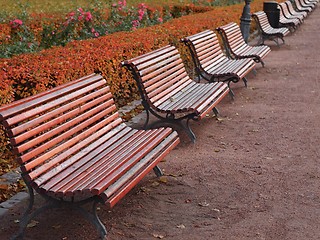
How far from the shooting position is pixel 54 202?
3.95m

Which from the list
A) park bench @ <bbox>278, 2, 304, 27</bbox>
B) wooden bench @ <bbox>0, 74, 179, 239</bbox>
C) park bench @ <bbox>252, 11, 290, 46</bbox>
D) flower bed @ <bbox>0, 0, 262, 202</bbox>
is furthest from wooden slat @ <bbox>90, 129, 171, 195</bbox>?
park bench @ <bbox>278, 2, 304, 27</bbox>

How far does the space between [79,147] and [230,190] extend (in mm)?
1355

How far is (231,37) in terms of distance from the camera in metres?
9.95

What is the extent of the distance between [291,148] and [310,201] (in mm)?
1413

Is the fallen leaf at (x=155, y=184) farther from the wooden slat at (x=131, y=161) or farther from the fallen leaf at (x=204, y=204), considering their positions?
the fallen leaf at (x=204, y=204)

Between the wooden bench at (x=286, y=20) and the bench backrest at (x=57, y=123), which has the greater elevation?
the bench backrest at (x=57, y=123)

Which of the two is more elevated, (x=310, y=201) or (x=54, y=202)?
(x=54, y=202)

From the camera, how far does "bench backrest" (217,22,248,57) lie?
378 inches

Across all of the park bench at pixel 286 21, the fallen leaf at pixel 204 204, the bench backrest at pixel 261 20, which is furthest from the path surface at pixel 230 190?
the park bench at pixel 286 21

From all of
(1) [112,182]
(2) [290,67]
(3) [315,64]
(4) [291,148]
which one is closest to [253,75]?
(2) [290,67]

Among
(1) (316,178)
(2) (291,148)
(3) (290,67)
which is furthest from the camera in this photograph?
(3) (290,67)

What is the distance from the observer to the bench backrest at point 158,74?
18.9 ft

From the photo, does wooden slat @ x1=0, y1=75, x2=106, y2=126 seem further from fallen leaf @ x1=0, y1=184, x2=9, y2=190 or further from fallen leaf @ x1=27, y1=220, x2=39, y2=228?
fallen leaf @ x1=0, y1=184, x2=9, y2=190

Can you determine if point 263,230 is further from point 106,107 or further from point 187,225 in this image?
point 106,107
